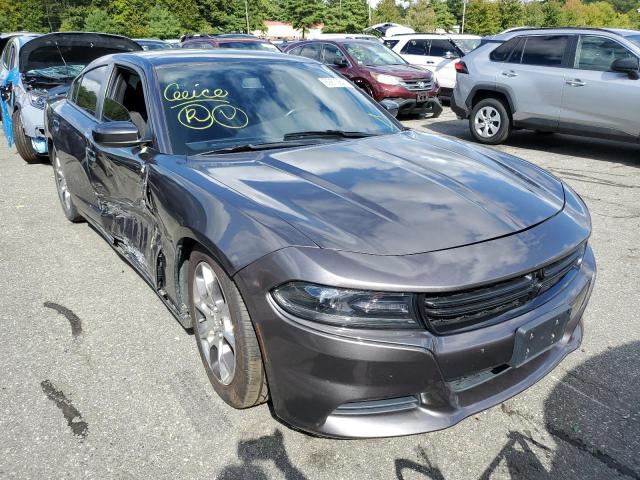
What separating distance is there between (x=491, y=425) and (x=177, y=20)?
66038mm

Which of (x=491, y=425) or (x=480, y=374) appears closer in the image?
(x=480, y=374)

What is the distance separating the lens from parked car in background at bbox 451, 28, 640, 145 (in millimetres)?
7367

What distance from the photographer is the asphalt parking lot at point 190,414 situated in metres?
2.28

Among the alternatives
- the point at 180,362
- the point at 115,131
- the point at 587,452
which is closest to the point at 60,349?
the point at 180,362

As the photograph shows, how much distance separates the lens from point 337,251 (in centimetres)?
205

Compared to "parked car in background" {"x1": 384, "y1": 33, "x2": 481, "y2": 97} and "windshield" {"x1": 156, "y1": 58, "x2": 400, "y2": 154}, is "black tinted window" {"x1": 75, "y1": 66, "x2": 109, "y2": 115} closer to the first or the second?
"windshield" {"x1": 156, "y1": 58, "x2": 400, "y2": 154}

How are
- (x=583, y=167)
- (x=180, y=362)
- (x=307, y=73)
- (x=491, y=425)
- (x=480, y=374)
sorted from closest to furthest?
(x=480, y=374), (x=491, y=425), (x=180, y=362), (x=307, y=73), (x=583, y=167)

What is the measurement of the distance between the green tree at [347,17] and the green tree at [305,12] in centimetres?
133

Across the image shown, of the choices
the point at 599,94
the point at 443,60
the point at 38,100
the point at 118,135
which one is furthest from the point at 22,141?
the point at 443,60

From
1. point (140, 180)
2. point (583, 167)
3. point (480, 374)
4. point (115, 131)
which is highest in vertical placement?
point (115, 131)

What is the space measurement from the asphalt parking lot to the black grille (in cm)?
64

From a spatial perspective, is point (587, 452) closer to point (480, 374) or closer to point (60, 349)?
point (480, 374)

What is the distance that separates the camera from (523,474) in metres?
2.22

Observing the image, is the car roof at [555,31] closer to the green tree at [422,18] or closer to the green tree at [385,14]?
the green tree at [422,18]
